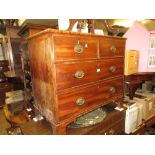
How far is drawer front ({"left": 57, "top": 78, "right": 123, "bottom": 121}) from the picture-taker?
3.02 feet

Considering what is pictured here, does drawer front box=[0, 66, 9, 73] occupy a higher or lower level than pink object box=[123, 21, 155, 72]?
lower

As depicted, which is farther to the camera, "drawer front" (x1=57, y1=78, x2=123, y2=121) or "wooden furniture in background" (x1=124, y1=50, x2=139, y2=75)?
"wooden furniture in background" (x1=124, y1=50, x2=139, y2=75)

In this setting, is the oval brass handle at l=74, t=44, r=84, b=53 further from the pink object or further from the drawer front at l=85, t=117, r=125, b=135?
the pink object

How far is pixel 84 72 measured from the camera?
1010 mm

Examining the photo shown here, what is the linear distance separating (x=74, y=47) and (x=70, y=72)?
17 centimetres

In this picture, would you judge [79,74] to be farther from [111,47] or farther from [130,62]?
[130,62]

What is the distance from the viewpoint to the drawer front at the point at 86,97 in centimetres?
92

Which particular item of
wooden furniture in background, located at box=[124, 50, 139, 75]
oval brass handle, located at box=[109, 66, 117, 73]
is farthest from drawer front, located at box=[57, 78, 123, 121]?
wooden furniture in background, located at box=[124, 50, 139, 75]

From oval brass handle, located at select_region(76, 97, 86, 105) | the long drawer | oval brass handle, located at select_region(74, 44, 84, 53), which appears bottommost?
the long drawer

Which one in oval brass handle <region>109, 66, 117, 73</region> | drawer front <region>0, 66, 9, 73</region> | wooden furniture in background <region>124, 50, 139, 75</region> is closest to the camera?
oval brass handle <region>109, 66, 117, 73</region>

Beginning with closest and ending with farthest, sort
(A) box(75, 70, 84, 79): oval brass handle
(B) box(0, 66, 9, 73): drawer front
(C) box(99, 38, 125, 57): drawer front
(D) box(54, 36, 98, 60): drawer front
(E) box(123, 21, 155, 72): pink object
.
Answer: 1. (D) box(54, 36, 98, 60): drawer front
2. (A) box(75, 70, 84, 79): oval brass handle
3. (C) box(99, 38, 125, 57): drawer front
4. (E) box(123, 21, 155, 72): pink object
5. (B) box(0, 66, 9, 73): drawer front

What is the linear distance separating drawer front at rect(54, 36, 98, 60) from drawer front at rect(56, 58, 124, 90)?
0.18ft

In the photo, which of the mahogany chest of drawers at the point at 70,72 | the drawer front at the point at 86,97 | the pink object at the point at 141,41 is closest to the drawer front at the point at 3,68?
the mahogany chest of drawers at the point at 70,72
